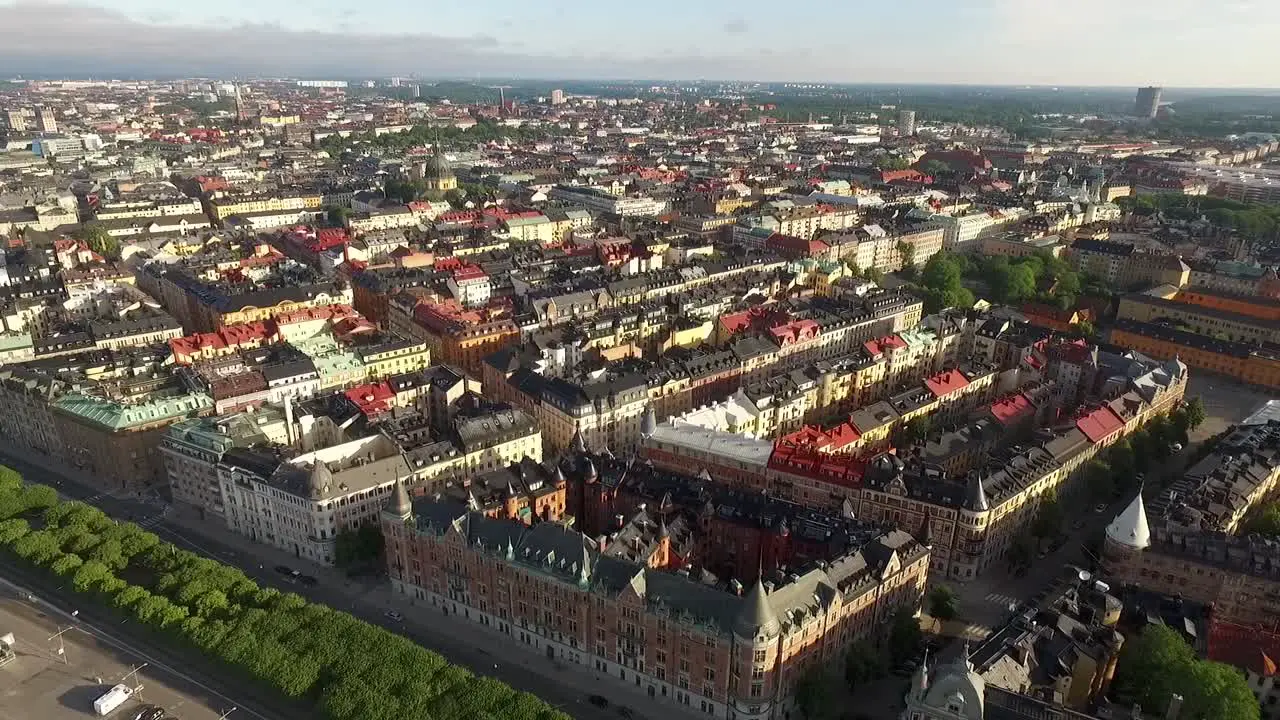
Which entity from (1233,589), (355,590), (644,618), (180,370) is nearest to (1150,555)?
(1233,589)

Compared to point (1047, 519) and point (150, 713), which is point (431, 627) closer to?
point (150, 713)

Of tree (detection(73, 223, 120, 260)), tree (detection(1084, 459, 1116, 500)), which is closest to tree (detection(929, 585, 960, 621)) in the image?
tree (detection(1084, 459, 1116, 500))

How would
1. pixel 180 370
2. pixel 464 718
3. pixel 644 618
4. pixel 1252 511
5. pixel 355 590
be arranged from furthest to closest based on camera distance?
pixel 180 370, pixel 1252 511, pixel 355 590, pixel 644 618, pixel 464 718

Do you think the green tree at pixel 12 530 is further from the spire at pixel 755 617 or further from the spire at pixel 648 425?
the spire at pixel 755 617

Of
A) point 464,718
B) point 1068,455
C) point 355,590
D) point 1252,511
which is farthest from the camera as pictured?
point 1068,455

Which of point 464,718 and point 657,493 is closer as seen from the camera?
point 464,718

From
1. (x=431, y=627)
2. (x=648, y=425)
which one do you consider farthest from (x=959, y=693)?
Result: (x=648, y=425)

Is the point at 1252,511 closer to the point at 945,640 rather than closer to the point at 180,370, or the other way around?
the point at 945,640

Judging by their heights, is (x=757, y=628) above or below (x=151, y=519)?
above
